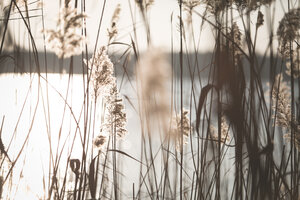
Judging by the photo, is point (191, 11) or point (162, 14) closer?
point (191, 11)

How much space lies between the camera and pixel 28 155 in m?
1.05

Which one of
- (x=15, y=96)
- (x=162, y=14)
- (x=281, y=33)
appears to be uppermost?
(x=162, y=14)

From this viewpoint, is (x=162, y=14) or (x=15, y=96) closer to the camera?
(x=15, y=96)

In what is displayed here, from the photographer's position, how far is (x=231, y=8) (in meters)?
1.08

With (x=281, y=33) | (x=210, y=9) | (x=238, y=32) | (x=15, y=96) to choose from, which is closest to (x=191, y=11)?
(x=210, y=9)

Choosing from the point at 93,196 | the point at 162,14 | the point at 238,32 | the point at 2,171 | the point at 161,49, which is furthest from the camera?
the point at 162,14

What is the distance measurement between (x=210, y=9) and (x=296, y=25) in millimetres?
302

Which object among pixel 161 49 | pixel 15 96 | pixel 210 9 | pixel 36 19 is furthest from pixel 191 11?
pixel 161 49

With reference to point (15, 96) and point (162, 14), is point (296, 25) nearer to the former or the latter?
point (162, 14)

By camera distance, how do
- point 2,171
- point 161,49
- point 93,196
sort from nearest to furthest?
point 161,49, point 93,196, point 2,171

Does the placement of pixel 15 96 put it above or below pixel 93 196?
above

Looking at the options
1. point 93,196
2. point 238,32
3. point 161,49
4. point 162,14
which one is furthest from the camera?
point 162,14

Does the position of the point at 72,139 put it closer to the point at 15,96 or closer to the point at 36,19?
the point at 15,96

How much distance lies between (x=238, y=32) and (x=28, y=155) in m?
0.83
